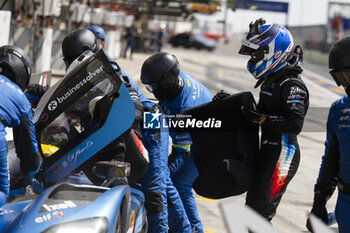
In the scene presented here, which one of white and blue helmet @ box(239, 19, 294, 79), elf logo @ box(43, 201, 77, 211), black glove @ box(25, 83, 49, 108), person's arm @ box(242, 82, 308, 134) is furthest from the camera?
black glove @ box(25, 83, 49, 108)

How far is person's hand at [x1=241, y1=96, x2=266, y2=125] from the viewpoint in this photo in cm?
402

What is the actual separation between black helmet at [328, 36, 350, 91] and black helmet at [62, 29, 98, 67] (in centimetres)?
196

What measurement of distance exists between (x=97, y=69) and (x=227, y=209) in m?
1.24

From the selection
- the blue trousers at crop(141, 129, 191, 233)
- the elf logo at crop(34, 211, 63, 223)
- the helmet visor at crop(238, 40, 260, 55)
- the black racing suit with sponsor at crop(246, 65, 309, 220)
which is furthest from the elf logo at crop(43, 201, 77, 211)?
the helmet visor at crop(238, 40, 260, 55)

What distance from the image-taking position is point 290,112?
3924 millimetres

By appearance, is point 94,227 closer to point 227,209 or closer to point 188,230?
point 227,209

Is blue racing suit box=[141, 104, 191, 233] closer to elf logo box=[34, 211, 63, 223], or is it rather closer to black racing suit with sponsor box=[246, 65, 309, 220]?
black racing suit with sponsor box=[246, 65, 309, 220]

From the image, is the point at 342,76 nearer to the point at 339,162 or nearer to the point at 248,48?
the point at 339,162

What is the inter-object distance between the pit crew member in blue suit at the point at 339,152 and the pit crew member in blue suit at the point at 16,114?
6.00 feet

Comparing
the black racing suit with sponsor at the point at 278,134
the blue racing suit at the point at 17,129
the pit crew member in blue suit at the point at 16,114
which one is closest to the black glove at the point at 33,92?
the pit crew member in blue suit at the point at 16,114

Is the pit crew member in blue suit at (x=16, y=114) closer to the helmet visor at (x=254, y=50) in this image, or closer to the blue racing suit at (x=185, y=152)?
the blue racing suit at (x=185, y=152)

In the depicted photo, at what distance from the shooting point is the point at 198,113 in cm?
440

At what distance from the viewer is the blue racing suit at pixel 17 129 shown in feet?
10.5

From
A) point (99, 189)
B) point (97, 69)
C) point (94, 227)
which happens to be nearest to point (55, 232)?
point (94, 227)
